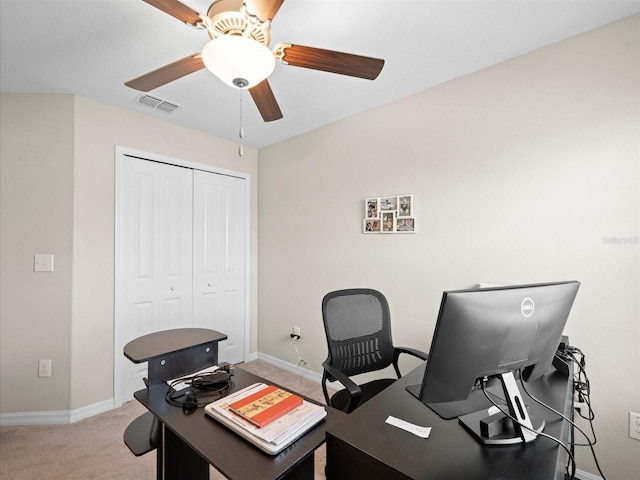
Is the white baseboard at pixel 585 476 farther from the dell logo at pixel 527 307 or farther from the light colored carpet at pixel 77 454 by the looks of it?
the dell logo at pixel 527 307

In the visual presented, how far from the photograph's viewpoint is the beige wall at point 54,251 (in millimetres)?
2340

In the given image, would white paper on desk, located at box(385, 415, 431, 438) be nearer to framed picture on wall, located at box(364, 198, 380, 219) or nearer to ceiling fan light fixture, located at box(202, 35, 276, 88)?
ceiling fan light fixture, located at box(202, 35, 276, 88)

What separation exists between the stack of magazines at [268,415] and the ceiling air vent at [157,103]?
8.02 feet

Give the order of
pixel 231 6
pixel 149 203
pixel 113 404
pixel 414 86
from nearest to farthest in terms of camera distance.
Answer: pixel 231 6, pixel 414 86, pixel 113 404, pixel 149 203

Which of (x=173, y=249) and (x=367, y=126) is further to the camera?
(x=173, y=249)

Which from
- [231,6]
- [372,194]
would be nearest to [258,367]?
[372,194]

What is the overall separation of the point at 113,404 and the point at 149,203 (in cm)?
177

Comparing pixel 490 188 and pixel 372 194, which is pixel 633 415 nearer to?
pixel 490 188

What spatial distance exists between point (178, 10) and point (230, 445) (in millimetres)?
1542

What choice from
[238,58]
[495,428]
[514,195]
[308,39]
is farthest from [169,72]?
[514,195]

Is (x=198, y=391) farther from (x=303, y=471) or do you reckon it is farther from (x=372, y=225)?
(x=372, y=225)

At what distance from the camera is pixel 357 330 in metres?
1.94

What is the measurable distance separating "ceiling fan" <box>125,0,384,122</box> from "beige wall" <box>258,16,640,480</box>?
42.0 inches

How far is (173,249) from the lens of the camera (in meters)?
3.03
